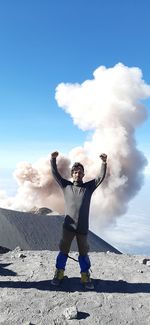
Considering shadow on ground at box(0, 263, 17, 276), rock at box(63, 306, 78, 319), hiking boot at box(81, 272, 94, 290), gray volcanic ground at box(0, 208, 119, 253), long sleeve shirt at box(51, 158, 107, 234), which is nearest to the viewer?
rock at box(63, 306, 78, 319)

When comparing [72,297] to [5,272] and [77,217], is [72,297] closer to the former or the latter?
[77,217]

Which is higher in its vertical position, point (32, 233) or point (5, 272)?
point (32, 233)

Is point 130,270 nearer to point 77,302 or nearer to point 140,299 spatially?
point 140,299

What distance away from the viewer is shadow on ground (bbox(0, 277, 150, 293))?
8.20m

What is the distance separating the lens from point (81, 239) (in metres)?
8.16

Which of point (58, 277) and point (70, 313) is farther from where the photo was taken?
point (58, 277)

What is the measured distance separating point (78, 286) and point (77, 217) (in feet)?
4.44

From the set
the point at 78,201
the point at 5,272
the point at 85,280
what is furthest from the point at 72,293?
the point at 5,272

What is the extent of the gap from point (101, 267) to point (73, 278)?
6.03 ft

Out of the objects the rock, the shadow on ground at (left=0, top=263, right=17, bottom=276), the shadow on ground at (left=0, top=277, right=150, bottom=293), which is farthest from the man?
the shadow on ground at (left=0, top=263, right=17, bottom=276)

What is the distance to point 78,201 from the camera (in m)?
8.20

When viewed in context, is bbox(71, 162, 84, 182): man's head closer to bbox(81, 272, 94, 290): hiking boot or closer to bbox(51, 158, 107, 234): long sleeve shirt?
bbox(51, 158, 107, 234): long sleeve shirt

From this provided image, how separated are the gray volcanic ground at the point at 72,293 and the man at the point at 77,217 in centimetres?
41

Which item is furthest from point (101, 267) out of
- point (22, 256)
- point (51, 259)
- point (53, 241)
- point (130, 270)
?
point (53, 241)
